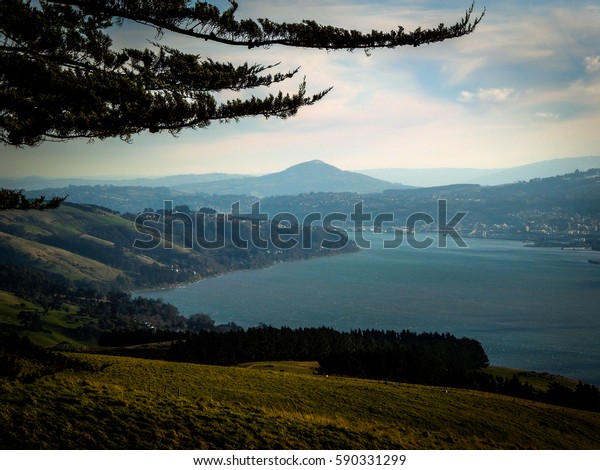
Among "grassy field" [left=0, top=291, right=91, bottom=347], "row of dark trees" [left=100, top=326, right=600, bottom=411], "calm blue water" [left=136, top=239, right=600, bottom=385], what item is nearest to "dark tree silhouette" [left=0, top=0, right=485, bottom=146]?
"row of dark trees" [left=100, top=326, right=600, bottom=411]

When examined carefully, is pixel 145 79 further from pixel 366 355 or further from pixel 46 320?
pixel 46 320

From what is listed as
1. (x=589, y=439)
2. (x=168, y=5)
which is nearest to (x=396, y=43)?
(x=168, y=5)

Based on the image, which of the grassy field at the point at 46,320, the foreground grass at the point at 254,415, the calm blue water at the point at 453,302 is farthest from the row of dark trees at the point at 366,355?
the grassy field at the point at 46,320

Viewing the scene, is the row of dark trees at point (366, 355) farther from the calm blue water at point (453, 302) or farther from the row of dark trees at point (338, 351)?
the calm blue water at point (453, 302)

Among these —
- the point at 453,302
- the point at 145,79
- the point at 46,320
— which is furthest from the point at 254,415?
the point at 453,302
